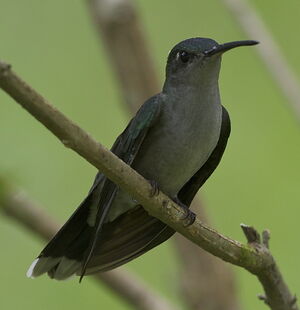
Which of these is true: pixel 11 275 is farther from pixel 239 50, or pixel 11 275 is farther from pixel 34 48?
pixel 239 50

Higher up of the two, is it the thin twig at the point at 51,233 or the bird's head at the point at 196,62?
the bird's head at the point at 196,62

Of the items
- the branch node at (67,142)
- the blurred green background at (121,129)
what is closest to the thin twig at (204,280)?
the blurred green background at (121,129)

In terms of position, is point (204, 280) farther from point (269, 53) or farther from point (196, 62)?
point (196, 62)

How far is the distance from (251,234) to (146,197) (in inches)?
26.3

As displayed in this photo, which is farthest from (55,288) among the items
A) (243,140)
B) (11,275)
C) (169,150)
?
(169,150)

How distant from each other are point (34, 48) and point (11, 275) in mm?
2656

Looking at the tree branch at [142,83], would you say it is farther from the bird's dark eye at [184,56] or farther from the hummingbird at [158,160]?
the bird's dark eye at [184,56]

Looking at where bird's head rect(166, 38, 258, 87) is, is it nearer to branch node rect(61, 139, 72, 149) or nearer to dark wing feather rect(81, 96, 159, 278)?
dark wing feather rect(81, 96, 159, 278)

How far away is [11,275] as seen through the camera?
29.8 feet

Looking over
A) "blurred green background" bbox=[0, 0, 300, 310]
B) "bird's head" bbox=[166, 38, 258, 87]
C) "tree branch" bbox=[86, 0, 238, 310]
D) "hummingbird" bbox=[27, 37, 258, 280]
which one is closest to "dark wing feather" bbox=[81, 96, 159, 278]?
"hummingbird" bbox=[27, 37, 258, 280]

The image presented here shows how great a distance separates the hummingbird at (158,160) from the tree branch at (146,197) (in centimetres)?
21

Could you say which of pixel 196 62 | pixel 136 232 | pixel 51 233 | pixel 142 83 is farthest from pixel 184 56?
pixel 142 83

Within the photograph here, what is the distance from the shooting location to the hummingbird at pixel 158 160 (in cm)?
450

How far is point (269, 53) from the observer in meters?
5.56
